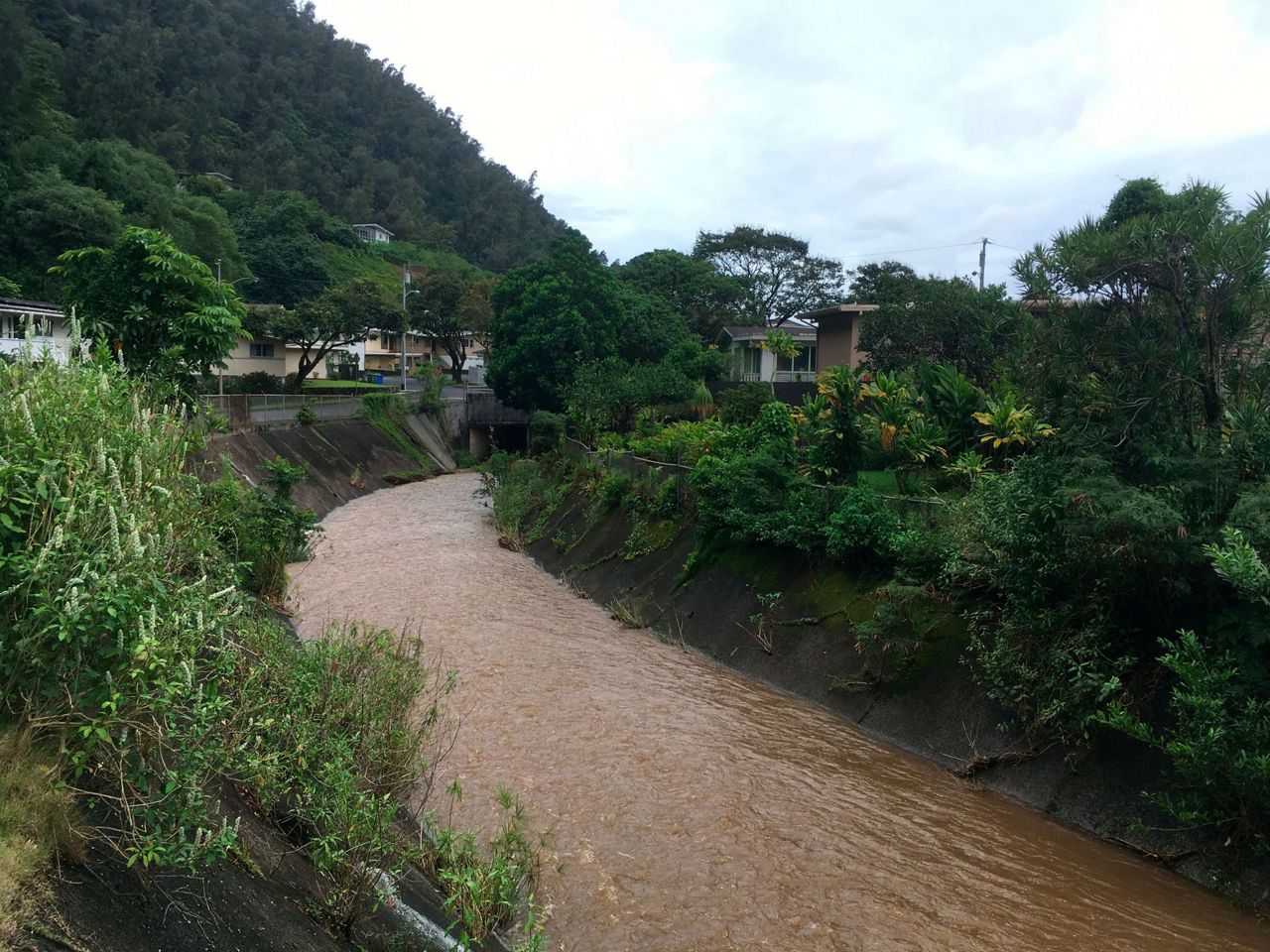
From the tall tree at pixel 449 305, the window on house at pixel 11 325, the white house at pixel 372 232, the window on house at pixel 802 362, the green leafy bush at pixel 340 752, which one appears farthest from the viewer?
the white house at pixel 372 232

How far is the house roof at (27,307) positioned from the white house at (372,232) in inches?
2868

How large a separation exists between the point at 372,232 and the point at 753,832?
109 meters

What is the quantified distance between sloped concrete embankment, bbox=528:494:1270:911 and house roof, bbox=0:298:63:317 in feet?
68.3

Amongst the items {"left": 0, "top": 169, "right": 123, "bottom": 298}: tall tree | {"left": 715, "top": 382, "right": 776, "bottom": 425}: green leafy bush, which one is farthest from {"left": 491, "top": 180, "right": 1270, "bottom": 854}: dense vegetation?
{"left": 0, "top": 169, "right": 123, "bottom": 298}: tall tree

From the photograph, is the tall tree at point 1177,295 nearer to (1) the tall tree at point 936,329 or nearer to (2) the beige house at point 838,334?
(1) the tall tree at point 936,329

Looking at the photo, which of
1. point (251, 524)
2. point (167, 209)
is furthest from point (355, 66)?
point (251, 524)

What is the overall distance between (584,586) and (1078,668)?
517 inches

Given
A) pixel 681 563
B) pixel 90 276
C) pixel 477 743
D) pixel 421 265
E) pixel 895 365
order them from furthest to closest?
pixel 421 265, pixel 895 365, pixel 681 563, pixel 90 276, pixel 477 743

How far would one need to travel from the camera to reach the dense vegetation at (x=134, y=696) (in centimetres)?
462

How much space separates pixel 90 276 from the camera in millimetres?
15422

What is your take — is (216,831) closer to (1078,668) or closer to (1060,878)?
(1060,878)

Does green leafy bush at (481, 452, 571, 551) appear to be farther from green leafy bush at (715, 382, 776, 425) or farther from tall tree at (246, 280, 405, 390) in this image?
tall tree at (246, 280, 405, 390)

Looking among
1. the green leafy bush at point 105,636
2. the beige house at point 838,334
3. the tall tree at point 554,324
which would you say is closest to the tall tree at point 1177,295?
the green leafy bush at point 105,636

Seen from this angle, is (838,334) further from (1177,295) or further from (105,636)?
(105,636)
